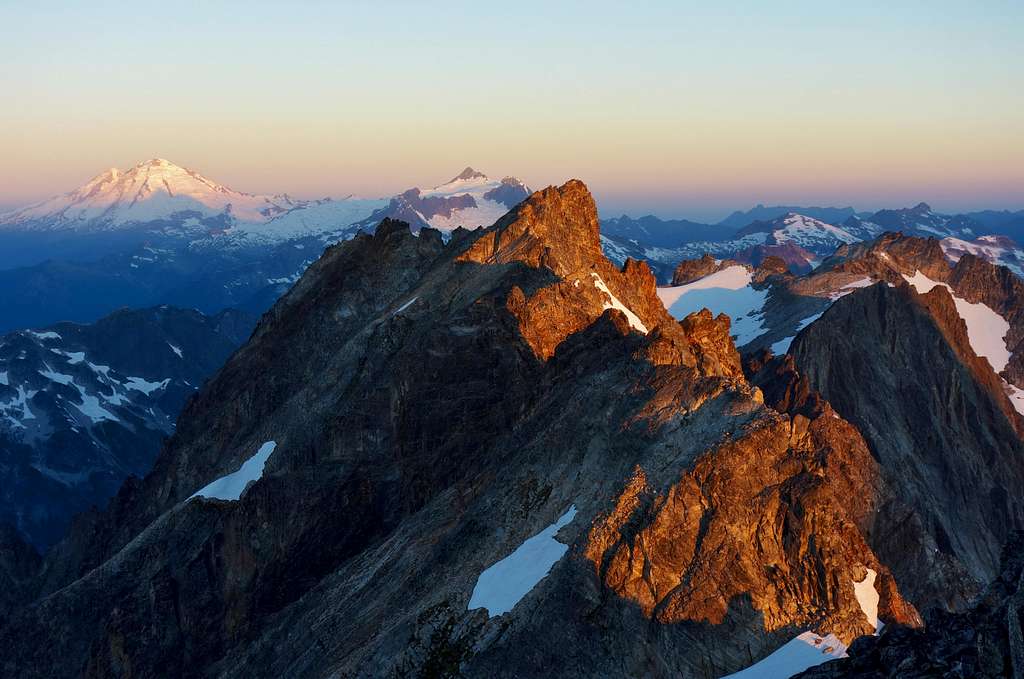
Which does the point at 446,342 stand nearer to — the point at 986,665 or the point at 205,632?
the point at 205,632

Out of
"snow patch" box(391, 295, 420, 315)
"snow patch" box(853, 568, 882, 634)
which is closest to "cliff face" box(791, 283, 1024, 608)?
"snow patch" box(391, 295, 420, 315)

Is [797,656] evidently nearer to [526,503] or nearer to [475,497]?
[526,503]

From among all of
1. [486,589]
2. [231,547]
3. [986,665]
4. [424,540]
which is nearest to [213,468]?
[231,547]

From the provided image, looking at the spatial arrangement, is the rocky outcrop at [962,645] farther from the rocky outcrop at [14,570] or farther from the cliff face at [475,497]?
the rocky outcrop at [14,570]

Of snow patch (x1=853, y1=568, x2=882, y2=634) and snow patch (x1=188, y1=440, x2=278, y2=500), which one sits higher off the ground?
snow patch (x1=853, y1=568, x2=882, y2=634)

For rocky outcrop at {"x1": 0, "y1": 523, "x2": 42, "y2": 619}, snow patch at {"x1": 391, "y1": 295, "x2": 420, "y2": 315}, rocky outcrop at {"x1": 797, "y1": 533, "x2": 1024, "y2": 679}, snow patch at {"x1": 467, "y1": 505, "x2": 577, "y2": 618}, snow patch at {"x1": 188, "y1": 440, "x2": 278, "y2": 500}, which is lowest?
rocky outcrop at {"x1": 0, "y1": 523, "x2": 42, "y2": 619}

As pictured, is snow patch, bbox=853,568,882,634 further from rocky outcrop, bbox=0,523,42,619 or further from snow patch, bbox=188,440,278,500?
rocky outcrop, bbox=0,523,42,619

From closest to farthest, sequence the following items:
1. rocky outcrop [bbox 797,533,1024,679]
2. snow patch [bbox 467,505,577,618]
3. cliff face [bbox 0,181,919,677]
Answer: rocky outcrop [bbox 797,533,1024,679], cliff face [bbox 0,181,919,677], snow patch [bbox 467,505,577,618]
